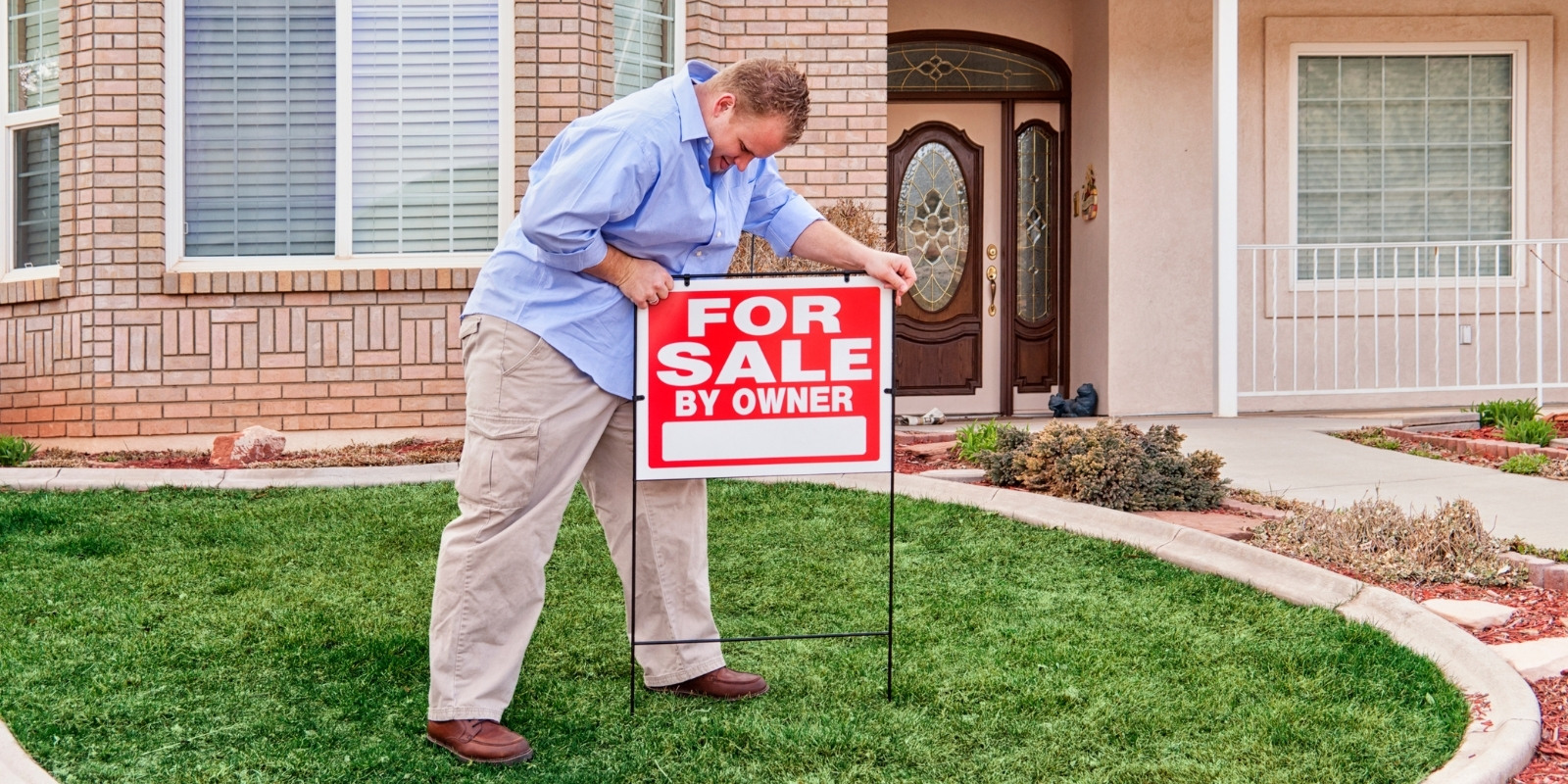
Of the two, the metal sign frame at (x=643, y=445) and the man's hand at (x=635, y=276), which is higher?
the man's hand at (x=635, y=276)

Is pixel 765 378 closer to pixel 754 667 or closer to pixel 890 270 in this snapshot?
pixel 890 270

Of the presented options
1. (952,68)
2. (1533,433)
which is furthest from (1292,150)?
(1533,433)

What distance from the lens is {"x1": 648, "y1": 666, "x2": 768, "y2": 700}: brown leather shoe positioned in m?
3.40

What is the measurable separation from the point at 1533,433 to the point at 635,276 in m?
5.69

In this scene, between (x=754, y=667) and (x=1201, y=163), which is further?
(x=1201, y=163)

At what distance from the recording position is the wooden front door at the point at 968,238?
1012 centimetres

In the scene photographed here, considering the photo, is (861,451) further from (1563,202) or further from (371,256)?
(1563,202)

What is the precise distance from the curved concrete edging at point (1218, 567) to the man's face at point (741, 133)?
1.83 m

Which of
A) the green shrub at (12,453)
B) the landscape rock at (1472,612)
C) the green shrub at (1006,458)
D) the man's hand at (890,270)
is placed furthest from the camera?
the green shrub at (12,453)

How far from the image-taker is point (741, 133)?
9.85 feet

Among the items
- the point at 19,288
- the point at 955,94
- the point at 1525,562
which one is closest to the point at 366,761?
the point at 1525,562

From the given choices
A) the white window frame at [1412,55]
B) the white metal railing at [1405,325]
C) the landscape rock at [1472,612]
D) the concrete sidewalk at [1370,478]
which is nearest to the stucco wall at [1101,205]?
the white metal railing at [1405,325]

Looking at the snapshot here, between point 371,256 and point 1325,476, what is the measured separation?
510cm

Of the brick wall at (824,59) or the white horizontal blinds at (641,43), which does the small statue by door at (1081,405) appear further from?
the white horizontal blinds at (641,43)
